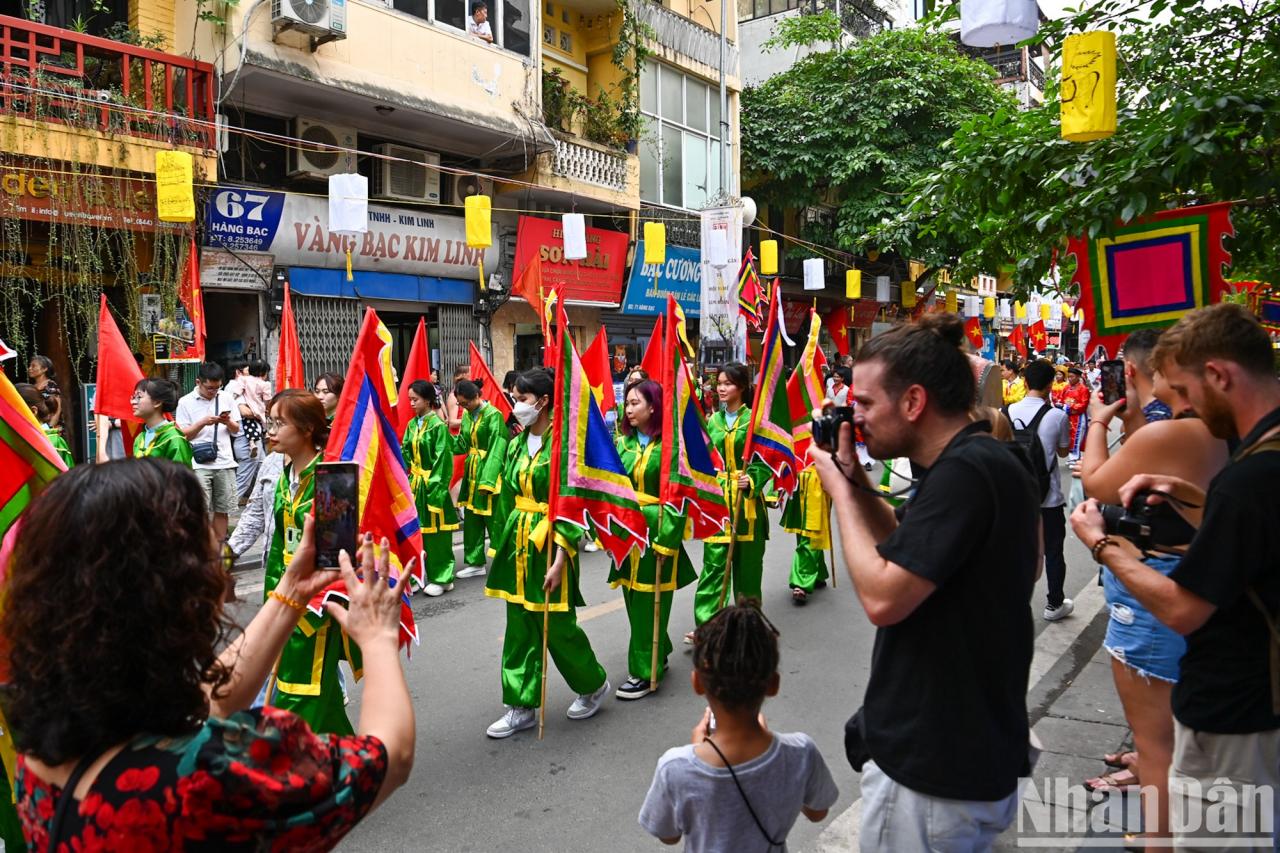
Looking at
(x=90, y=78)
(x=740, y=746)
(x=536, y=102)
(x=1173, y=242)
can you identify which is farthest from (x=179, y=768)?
(x=536, y=102)

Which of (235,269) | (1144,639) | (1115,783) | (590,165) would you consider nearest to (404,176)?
(235,269)

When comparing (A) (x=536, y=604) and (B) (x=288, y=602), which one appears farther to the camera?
(A) (x=536, y=604)

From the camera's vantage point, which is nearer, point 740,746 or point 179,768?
point 179,768

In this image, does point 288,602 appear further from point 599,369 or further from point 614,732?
point 599,369

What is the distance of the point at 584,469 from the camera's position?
4820 millimetres

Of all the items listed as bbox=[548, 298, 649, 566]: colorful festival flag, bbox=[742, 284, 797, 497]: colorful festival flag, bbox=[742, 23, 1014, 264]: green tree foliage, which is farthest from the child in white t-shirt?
bbox=[742, 23, 1014, 264]: green tree foliage

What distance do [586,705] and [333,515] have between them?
3185 mm

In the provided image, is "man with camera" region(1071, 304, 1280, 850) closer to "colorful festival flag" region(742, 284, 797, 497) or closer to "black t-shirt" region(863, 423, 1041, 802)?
"black t-shirt" region(863, 423, 1041, 802)

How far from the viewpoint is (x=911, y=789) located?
201 centimetres

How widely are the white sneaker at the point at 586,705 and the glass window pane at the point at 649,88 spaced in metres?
15.4

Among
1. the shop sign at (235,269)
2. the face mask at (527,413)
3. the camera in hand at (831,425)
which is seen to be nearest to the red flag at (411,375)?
the face mask at (527,413)

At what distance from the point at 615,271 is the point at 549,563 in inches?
542

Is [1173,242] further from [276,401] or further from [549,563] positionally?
[276,401]

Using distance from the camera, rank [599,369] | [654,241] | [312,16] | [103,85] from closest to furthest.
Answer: [599,369], [103,85], [312,16], [654,241]
